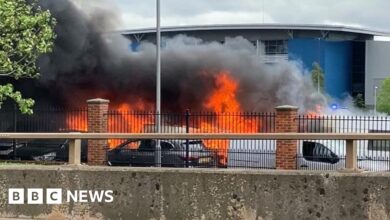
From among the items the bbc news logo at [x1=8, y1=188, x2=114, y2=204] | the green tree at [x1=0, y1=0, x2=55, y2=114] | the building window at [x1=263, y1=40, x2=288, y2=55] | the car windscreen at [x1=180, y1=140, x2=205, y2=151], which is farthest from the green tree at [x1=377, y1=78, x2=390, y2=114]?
the bbc news logo at [x1=8, y1=188, x2=114, y2=204]

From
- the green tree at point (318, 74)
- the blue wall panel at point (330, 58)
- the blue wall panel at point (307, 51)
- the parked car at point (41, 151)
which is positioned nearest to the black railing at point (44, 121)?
the parked car at point (41, 151)

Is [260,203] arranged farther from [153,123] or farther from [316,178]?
[153,123]

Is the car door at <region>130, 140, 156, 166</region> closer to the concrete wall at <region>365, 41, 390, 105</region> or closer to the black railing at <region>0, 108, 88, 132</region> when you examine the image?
the black railing at <region>0, 108, 88, 132</region>

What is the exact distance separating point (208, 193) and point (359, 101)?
7248 centimetres

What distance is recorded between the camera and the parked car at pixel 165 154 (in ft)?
60.5

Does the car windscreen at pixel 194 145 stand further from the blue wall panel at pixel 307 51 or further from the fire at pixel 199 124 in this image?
the blue wall panel at pixel 307 51

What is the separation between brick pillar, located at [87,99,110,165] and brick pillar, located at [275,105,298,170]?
17.3 ft

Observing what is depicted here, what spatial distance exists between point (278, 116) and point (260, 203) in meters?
10.9

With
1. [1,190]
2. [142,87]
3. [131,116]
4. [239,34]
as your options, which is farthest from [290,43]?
[1,190]

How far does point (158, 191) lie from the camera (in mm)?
7168

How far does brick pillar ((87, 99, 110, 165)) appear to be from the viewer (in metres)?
19.2

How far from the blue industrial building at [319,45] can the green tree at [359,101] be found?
155 cm

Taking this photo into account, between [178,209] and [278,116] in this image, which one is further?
[278,116]

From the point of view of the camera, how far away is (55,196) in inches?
295
